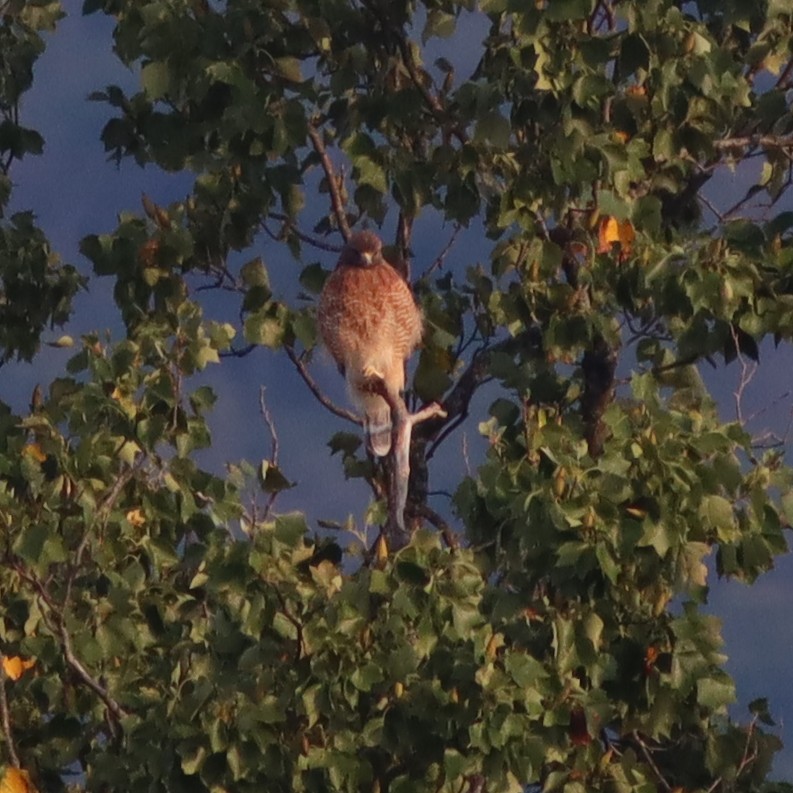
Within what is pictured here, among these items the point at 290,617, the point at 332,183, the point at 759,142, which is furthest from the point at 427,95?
the point at 290,617

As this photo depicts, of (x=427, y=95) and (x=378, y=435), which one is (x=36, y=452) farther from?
(x=427, y=95)

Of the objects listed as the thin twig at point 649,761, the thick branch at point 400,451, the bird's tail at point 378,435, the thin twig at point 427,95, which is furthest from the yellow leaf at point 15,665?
the thin twig at point 427,95

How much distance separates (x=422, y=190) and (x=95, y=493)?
2051mm

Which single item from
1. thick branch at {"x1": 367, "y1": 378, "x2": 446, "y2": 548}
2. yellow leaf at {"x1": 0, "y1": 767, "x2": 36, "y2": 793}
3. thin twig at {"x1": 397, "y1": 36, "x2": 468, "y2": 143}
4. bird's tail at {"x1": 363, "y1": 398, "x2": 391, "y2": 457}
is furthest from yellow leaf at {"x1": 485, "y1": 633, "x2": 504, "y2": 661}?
thin twig at {"x1": 397, "y1": 36, "x2": 468, "y2": 143}

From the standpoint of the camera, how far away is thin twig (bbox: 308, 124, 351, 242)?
903cm

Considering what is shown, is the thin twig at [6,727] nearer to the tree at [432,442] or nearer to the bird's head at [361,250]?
the tree at [432,442]

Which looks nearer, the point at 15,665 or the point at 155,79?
the point at 15,665

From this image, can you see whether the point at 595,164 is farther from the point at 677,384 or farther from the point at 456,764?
the point at 456,764

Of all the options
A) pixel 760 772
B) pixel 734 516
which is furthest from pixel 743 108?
pixel 760 772

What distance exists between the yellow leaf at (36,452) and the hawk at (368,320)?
1.96 m

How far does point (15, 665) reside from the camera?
807 cm

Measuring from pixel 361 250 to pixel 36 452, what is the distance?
2.41m

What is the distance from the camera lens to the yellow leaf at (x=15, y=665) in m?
8.05

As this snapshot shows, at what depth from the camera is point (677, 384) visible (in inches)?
322
